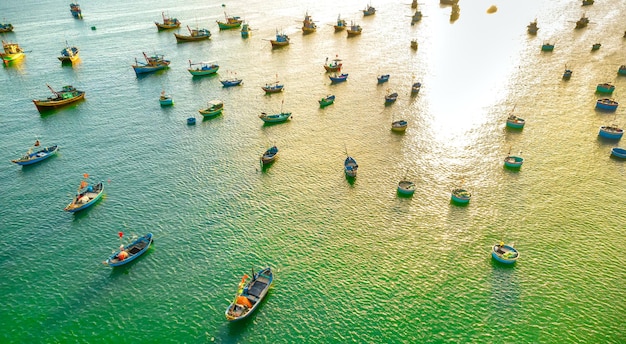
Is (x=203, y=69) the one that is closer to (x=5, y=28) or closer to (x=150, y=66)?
(x=150, y=66)

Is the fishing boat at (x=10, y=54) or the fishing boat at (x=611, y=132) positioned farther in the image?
the fishing boat at (x=10, y=54)

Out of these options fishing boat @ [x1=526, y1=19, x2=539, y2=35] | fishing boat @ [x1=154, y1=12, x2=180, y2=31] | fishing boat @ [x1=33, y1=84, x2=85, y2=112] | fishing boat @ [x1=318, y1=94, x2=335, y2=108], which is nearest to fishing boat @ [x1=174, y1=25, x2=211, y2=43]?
fishing boat @ [x1=154, y1=12, x2=180, y2=31]

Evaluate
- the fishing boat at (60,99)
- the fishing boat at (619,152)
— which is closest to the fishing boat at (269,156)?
the fishing boat at (60,99)

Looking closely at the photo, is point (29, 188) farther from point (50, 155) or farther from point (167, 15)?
point (167, 15)

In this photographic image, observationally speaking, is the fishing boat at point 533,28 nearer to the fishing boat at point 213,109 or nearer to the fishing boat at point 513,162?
the fishing boat at point 513,162

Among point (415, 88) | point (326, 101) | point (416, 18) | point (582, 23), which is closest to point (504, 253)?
point (326, 101)

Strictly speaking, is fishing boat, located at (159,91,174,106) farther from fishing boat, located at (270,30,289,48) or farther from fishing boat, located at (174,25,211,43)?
fishing boat, located at (174,25,211,43)
